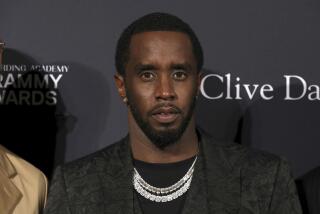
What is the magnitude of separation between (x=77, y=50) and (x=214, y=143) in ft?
2.06

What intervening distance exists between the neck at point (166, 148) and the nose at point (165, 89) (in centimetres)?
11

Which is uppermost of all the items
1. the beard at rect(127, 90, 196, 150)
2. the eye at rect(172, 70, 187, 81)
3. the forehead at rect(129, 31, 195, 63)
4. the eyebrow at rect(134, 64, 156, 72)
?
the forehead at rect(129, 31, 195, 63)

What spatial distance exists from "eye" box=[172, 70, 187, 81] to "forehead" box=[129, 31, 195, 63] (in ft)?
0.10

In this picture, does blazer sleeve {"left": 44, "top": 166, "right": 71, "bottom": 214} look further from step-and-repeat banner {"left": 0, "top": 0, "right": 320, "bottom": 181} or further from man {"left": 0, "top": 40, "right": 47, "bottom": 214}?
step-and-repeat banner {"left": 0, "top": 0, "right": 320, "bottom": 181}

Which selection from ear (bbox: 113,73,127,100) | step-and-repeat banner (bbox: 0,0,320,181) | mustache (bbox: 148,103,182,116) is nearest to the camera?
mustache (bbox: 148,103,182,116)

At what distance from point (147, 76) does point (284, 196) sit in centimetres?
41

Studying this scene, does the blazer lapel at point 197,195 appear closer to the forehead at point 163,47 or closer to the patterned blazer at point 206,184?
the patterned blazer at point 206,184

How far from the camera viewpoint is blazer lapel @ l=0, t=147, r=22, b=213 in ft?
5.70

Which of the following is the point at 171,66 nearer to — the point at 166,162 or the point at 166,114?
the point at 166,114

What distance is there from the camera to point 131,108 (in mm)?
1630

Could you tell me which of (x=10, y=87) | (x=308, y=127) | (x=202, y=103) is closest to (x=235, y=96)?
(x=202, y=103)

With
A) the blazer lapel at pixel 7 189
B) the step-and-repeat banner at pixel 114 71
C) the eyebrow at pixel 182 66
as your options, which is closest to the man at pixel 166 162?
the eyebrow at pixel 182 66

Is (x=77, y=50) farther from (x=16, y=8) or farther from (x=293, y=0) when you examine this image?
(x=293, y=0)

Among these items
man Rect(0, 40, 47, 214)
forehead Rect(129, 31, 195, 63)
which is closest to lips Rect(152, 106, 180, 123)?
forehead Rect(129, 31, 195, 63)
